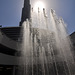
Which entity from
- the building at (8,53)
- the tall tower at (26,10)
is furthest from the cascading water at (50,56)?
the tall tower at (26,10)

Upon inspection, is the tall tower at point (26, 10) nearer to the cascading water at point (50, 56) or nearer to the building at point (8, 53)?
the building at point (8, 53)

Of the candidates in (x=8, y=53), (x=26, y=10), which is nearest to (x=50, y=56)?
(x=8, y=53)

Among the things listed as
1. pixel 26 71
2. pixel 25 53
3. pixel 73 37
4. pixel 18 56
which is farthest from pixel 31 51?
pixel 73 37

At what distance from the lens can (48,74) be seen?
53.2 ft

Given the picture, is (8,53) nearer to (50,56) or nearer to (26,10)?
(50,56)

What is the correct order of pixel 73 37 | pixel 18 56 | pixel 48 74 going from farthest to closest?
pixel 73 37
pixel 18 56
pixel 48 74

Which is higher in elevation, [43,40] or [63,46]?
[43,40]

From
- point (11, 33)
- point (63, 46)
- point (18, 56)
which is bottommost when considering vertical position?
point (18, 56)

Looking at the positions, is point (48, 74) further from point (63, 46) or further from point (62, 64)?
point (63, 46)

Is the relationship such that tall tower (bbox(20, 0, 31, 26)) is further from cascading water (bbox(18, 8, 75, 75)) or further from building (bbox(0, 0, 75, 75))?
cascading water (bbox(18, 8, 75, 75))

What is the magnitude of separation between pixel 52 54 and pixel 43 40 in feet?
15.7

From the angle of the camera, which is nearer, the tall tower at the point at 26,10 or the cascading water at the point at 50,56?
the cascading water at the point at 50,56

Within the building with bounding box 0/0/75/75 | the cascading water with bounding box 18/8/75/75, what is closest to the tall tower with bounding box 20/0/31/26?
the building with bounding box 0/0/75/75

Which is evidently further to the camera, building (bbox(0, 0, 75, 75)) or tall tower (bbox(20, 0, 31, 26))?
tall tower (bbox(20, 0, 31, 26))
